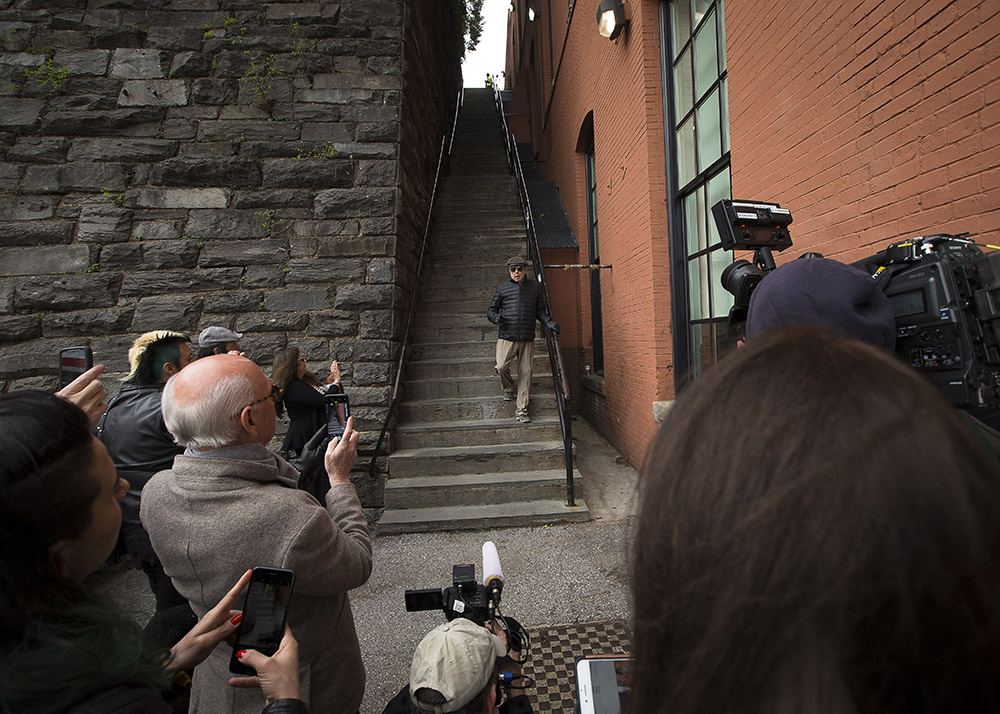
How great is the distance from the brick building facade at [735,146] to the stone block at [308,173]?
2.99 meters

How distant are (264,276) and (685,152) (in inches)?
161

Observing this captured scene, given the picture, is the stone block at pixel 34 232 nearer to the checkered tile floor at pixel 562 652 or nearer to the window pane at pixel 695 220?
the checkered tile floor at pixel 562 652

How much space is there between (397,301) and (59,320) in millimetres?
2938

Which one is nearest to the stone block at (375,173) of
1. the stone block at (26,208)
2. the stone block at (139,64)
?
the stone block at (139,64)

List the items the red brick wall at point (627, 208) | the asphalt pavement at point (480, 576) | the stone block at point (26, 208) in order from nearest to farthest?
the asphalt pavement at point (480, 576)
the stone block at point (26, 208)
the red brick wall at point (627, 208)

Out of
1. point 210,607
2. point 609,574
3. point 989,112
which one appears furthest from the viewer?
point 609,574

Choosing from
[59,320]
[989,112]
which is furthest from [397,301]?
[989,112]

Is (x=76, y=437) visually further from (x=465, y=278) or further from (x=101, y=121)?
(x=465, y=278)

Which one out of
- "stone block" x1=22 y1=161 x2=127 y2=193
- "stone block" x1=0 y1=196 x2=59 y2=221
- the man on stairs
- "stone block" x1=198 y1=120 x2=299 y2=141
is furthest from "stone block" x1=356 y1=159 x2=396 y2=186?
"stone block" x1=0 y1=196 x2=59 y2=221

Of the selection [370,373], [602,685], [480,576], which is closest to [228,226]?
[370,373]

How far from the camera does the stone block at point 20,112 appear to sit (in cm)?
479

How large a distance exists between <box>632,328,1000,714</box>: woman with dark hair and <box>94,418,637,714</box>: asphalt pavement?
2228 millimetres

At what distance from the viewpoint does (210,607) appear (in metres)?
1.52

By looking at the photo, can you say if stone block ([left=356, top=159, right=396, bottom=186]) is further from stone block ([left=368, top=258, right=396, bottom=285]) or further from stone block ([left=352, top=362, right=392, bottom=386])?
stone block ([left=352, top=362, right=392, bottom=386])
